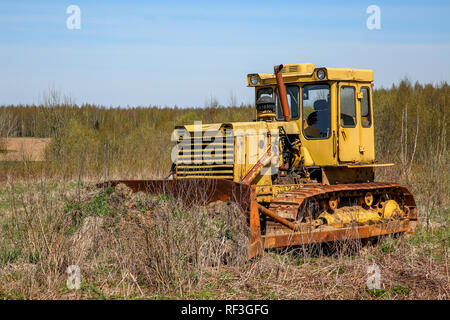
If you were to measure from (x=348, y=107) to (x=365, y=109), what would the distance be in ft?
1.87

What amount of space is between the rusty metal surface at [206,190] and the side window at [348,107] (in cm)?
296

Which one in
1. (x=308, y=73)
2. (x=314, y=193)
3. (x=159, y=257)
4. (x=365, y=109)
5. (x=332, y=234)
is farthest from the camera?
(x=365, y=109)

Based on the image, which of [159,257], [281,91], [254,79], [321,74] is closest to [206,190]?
[159,257]

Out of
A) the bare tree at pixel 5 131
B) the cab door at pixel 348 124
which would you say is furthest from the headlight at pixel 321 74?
the bare tree at pixel 5 131

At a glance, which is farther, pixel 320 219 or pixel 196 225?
pixel 320 219

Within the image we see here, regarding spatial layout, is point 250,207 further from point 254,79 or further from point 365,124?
point 365,124

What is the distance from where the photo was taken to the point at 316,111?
30.7 ft

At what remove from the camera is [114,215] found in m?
7.91

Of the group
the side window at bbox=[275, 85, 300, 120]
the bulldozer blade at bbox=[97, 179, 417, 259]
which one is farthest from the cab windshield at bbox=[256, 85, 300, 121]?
the bulldozer blade at bbox=[97, 179, 417, 259]

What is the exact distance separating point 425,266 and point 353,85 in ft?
12.2

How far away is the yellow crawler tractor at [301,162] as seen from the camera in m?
7.87
